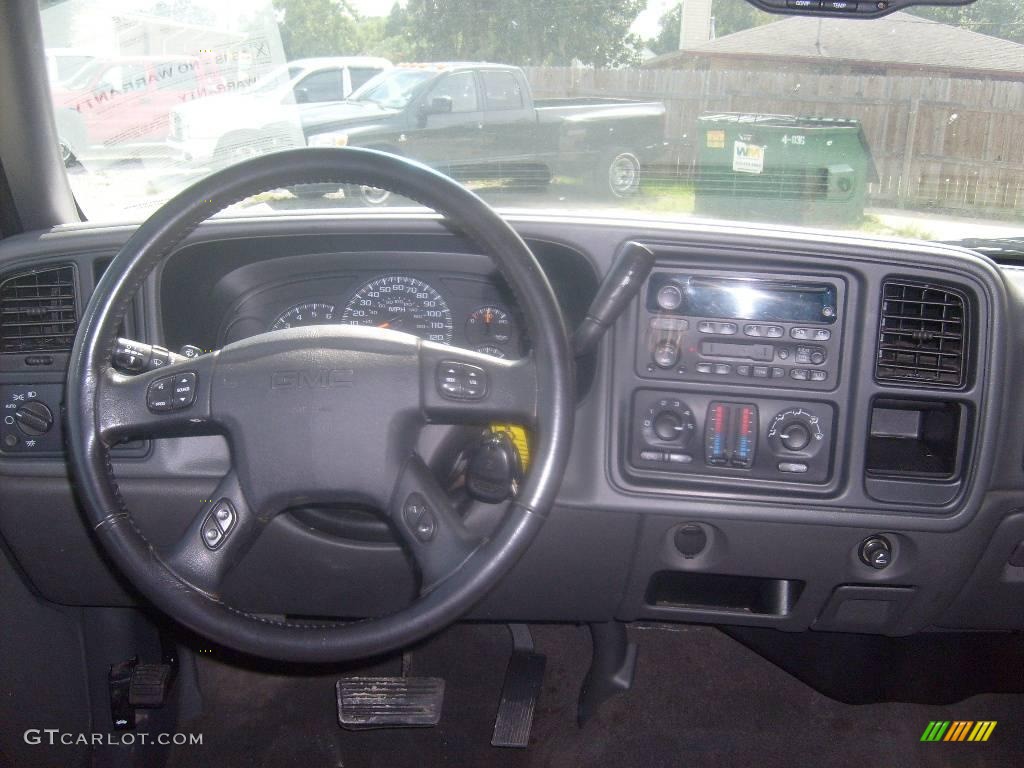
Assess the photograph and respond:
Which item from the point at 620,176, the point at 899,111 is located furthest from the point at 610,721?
the point at 899,111

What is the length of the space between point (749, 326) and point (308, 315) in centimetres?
98

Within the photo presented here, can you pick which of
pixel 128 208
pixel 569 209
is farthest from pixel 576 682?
pixel 128 208

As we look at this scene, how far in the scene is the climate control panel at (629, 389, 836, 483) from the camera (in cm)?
200

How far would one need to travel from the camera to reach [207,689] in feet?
9.41

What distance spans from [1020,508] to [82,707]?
7.94ft

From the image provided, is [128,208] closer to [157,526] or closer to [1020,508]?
[157,526]

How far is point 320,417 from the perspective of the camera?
153 cm

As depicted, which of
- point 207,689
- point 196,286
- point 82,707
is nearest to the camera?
point 196,286

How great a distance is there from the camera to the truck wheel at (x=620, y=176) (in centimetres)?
220

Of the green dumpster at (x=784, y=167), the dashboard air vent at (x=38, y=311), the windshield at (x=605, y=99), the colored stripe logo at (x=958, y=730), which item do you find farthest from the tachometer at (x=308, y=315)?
the colored stripe logo at (x=958, y=730)

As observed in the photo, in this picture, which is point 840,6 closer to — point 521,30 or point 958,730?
point 521,30
